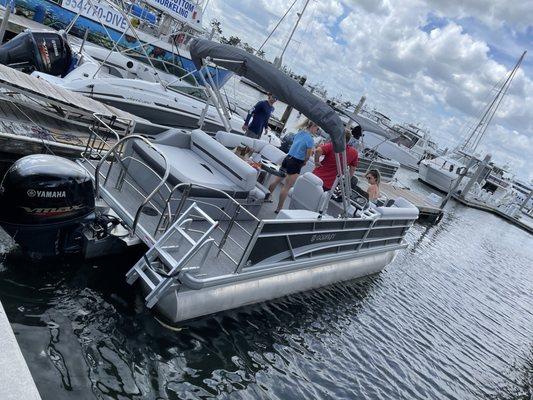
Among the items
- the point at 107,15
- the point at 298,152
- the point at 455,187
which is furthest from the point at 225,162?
the point at 455,187

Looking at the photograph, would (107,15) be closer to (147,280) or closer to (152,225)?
(152,225)

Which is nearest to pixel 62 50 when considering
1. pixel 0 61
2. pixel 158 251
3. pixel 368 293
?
pixel 0 61

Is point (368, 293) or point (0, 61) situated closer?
point (368, 293)

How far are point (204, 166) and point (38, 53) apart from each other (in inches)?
261

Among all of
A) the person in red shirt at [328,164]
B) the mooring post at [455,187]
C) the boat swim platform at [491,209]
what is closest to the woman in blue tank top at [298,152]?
the person in red shirt at [328,164]

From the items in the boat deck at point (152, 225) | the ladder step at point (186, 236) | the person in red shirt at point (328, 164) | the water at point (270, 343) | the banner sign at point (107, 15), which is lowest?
the water at point (270, 343)

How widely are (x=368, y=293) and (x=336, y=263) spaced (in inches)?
57.5

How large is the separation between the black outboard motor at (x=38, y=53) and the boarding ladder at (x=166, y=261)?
312 inches

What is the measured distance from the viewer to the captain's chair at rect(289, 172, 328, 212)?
22.8 ft

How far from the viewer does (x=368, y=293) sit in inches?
336

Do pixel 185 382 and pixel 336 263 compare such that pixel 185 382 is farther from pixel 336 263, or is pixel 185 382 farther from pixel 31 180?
pixel 336 263

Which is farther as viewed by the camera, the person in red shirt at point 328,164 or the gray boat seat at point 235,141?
the gray boat seat at point 235,141

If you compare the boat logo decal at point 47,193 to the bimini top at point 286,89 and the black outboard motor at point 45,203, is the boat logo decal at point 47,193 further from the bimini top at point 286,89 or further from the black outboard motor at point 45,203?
the bimini top at point 286,89

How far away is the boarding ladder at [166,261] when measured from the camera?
14.2 ft
